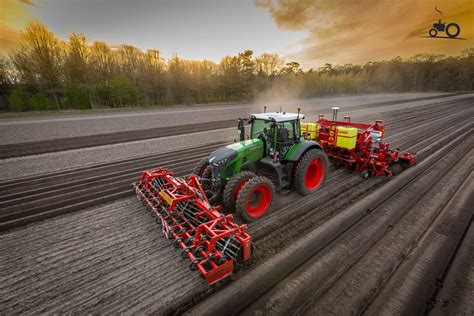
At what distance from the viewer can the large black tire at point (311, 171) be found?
545 centimetres

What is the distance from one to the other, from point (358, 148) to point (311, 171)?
6.90 feet

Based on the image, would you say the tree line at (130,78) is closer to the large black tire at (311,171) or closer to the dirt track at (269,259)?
the dirt track at (269,259)

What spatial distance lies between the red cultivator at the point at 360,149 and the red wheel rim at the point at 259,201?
358 centimetres

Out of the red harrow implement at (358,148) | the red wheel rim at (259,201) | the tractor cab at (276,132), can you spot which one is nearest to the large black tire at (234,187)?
the red wheel rim at (259,201)

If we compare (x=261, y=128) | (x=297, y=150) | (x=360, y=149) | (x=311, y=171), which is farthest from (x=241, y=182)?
(x=360, y=149)

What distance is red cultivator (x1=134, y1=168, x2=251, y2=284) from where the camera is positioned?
3.30 metres

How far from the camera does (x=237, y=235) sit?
355 cm

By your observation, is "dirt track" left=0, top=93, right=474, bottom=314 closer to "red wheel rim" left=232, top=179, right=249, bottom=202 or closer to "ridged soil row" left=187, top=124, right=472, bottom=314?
"ridged soil row" left=187, top=124, right=472, bottom=314

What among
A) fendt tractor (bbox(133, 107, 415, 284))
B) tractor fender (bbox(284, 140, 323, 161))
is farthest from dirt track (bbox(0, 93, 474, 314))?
tractor fender (bbox(284, 140, 323, 161))

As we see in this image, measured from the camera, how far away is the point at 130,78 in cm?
3244

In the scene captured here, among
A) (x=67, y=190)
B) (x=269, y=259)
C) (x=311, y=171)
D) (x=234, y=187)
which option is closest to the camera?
(x=269, y=259)

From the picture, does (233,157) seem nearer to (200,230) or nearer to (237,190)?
(237,190)

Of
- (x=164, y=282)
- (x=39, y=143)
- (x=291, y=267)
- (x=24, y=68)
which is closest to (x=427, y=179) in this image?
(x=291, y=267)

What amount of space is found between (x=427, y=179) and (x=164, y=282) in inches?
302
